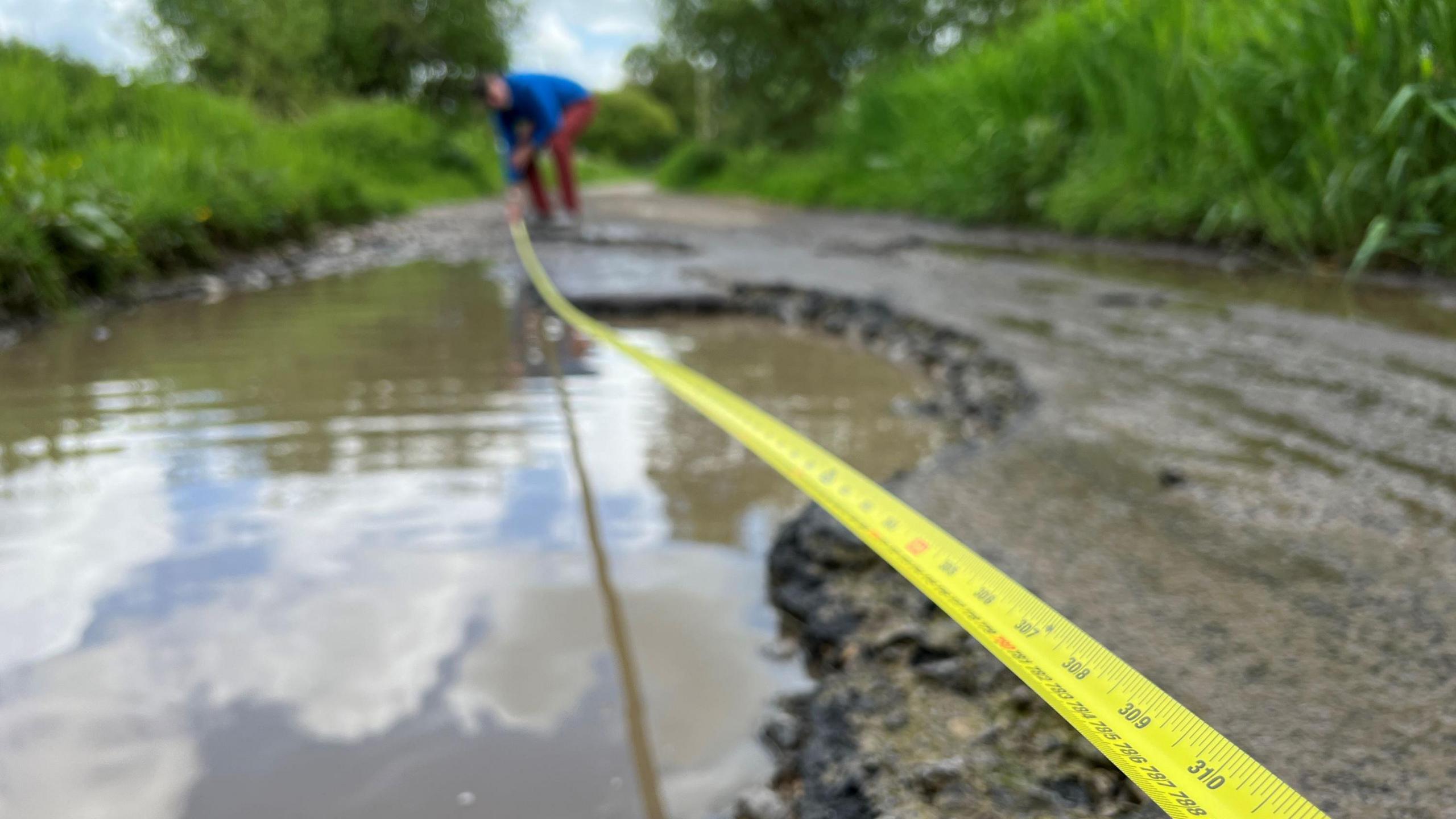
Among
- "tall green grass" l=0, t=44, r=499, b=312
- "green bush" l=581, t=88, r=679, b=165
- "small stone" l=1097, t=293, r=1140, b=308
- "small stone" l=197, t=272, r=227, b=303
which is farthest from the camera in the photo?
"green bush" l=581, t=88, r=679, b=165

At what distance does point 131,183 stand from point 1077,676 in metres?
4.45

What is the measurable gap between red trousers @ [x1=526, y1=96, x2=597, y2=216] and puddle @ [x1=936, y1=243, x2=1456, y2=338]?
4671 mm

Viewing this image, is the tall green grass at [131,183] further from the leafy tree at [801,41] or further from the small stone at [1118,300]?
the leafy tree at [801,41]

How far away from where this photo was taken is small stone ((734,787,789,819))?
101 centimetres

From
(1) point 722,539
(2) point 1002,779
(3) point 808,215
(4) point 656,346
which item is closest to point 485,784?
(2) point 1002,779

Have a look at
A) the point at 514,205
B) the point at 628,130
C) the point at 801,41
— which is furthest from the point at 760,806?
the point at 628,130

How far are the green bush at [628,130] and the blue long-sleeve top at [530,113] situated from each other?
42.5 m

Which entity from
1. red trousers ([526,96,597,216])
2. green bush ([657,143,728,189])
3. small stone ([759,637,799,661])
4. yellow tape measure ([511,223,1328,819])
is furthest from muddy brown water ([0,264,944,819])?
green bush ([657,143,728,189])

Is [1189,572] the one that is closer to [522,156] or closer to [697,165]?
[522,156]

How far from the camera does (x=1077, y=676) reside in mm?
781

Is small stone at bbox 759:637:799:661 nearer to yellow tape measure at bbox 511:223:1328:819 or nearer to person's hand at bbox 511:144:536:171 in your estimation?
yellow tape measure at bbox 511:223:1328:819

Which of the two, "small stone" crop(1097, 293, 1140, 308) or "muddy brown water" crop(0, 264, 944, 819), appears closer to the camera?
"muddy brown water" crop(0, 264, 944, 819)

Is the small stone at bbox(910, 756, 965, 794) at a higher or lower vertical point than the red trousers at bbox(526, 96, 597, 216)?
lower

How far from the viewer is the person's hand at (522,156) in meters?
7.67
